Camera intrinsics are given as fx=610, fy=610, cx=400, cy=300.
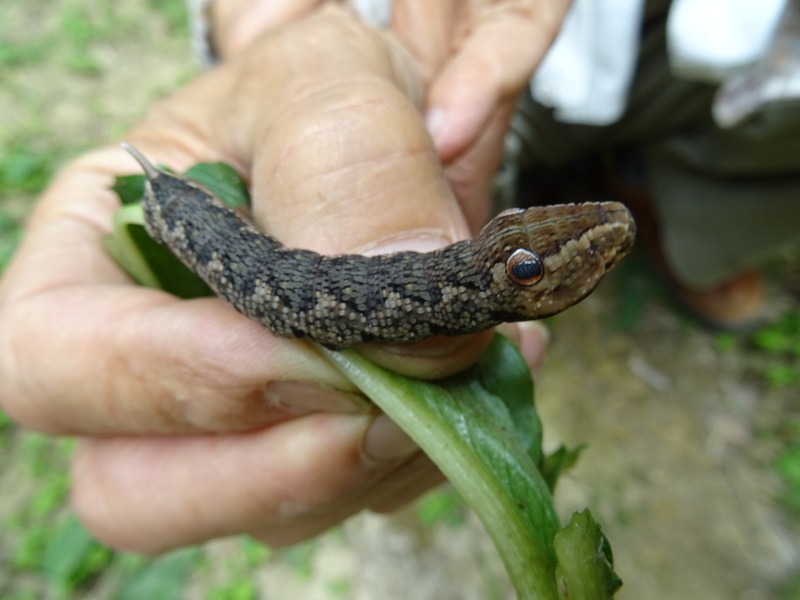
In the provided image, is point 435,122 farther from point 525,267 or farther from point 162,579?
point 162,579

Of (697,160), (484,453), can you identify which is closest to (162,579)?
(484,453)

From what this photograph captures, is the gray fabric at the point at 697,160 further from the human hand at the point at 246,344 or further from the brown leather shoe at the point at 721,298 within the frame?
the human hand at the point at 246,344

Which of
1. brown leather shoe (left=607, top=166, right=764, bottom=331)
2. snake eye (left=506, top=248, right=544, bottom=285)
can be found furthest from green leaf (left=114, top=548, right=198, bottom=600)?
brown leather shoe (left=607, top=166, right=764, bottom=331)

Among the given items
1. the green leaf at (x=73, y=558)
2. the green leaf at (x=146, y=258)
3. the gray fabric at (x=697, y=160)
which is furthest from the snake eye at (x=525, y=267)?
the green leaf at (x=73, y=558)

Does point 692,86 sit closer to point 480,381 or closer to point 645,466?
point 645,466

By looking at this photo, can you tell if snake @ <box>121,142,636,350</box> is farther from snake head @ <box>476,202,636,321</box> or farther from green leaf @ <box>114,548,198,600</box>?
green leaf @ <box>114,548,198,600</box>

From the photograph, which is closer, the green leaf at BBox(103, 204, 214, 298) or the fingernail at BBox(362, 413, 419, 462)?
the fingernail at BBox(362, 413, 419, 462)

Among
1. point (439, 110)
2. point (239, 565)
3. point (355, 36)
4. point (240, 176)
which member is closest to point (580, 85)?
point (439, 110)
